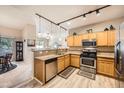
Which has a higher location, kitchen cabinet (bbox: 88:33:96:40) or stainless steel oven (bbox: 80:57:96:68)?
kitchen cabinet (bbox: 88:33:96:40)

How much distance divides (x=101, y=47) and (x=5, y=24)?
4091mm

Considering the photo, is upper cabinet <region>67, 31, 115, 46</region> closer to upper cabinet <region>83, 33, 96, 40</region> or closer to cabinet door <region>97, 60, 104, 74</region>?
upper cabinet <region>83, 33, 96, 40</region>

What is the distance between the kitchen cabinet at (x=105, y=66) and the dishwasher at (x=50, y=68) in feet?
5.99

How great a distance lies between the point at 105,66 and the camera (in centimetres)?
315

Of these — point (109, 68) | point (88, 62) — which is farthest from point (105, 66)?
point (88, 62)

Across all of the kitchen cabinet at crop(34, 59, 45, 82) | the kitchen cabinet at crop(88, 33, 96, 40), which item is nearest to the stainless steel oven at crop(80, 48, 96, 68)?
the kitchen cabinet at crop(88, 33, 96, 40)

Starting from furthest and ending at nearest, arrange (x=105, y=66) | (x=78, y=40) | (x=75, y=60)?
(x=78, y=40) < (x=75, y=60) < (x=105, y=66)

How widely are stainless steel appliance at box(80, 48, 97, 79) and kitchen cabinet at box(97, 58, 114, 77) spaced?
19 centimetres

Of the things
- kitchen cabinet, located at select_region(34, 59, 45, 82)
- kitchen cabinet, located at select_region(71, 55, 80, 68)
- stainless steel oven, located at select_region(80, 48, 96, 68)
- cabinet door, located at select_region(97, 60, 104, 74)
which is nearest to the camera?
kitchen cabinet, located at select_region(34, 59, 45, 82)

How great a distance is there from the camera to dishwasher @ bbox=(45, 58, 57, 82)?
8.50 feet

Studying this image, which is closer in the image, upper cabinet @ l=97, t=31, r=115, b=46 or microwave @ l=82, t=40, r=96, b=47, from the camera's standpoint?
upper cabinet @ l=97, t=31, r=115, b=46

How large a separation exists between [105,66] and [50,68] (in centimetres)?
Result: 213

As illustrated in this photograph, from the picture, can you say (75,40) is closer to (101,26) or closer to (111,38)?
(101,26)

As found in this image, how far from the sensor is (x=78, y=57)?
4.14 meters
